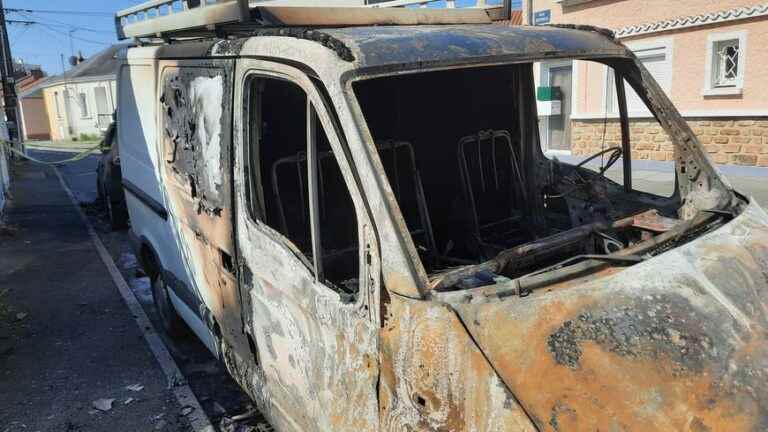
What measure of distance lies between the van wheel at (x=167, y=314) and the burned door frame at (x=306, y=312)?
192 centimetres

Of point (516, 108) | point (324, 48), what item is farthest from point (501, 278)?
point (516, 108)

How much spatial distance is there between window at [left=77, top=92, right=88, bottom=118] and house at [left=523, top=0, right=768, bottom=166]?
3333 centimetres

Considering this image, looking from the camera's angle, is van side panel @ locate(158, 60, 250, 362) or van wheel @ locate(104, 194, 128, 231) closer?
van side panel @ locate(158, 60, 250, 362)

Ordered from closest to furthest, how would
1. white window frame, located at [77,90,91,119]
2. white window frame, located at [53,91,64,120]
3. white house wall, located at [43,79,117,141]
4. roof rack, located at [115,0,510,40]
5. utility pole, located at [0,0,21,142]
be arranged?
roof rack, located at [115,0,510,40], utility pole, located at [0,0,21,142], white house wall, located at [43,79,117,141], white window frame, located at [77,90,91,119], white window frame, located at [53,91,64,120]

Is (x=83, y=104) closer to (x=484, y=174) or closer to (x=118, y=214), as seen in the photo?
(x=118, y=214)

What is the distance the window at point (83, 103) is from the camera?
37.5m

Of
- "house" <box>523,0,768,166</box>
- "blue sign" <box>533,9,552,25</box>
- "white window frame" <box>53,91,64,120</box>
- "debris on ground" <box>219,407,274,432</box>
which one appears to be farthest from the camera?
"white window frame" <box>53,91,64,120</box>

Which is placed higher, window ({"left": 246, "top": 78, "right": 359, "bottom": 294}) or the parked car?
window ({"left": 246, "top": 78, "right": 359, "bottom": 294})

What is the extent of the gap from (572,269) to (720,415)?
0.66m

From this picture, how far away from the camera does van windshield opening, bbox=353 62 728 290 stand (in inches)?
142

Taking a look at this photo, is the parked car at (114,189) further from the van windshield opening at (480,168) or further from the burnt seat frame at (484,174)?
the burnt seat frame at (484,174)

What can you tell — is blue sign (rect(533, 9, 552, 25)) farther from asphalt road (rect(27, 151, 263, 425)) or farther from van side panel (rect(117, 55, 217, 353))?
van side panel (rect(117, 55, 217, 353))

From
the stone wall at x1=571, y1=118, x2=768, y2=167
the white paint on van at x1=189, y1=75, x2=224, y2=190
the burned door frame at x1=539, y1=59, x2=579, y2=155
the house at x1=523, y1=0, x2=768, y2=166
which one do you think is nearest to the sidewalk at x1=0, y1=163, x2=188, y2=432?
the white paint on van at x1=189, y1=75, x2=224, y2=190

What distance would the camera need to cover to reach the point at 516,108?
13.7 feet
